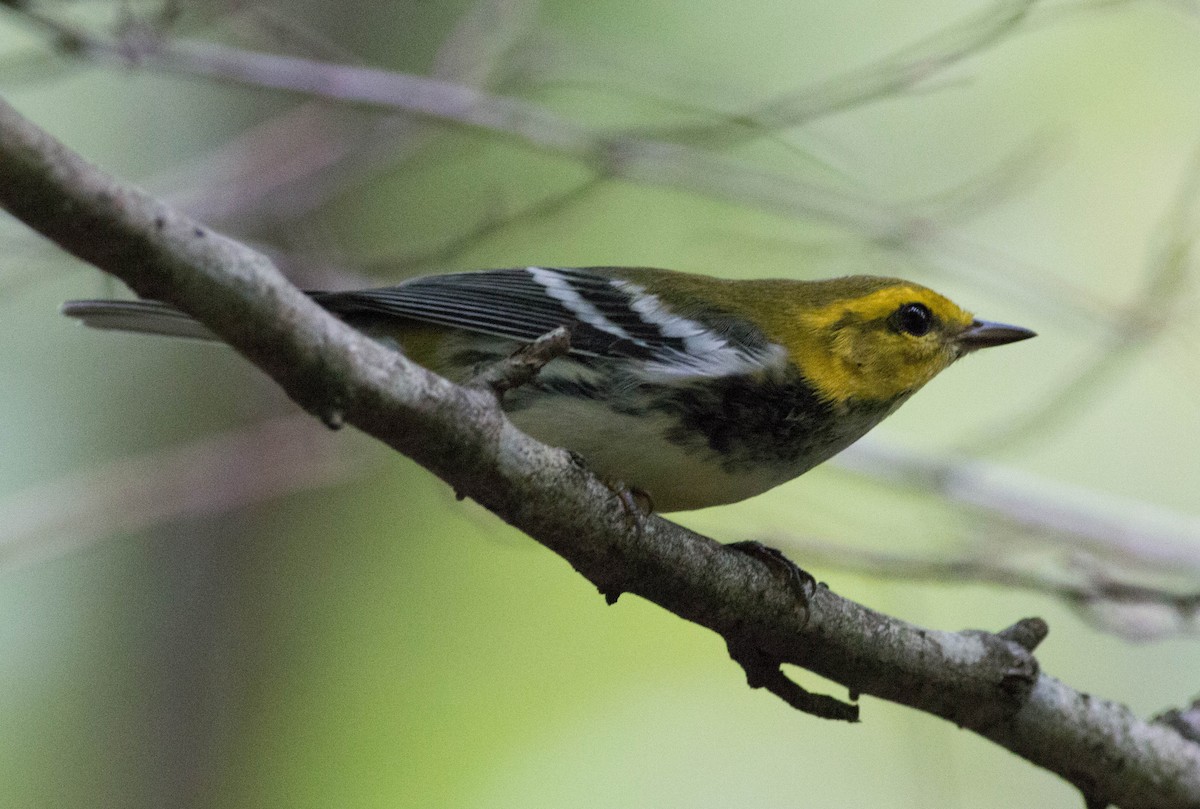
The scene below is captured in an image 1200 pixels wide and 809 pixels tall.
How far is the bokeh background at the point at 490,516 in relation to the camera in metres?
5.11

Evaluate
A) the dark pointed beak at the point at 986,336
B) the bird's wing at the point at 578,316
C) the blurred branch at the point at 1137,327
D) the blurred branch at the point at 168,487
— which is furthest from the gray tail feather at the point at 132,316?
the blurred branch at the point at 1137,327

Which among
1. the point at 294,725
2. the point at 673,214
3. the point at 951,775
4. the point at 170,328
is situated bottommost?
the point at 294,725

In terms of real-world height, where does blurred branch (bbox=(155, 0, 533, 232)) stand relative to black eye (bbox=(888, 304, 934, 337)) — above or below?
above

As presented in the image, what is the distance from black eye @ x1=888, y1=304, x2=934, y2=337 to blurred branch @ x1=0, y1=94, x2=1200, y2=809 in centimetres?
115

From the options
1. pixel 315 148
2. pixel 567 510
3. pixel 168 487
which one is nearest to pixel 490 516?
pixel 168 487

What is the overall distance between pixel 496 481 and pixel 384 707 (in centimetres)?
514

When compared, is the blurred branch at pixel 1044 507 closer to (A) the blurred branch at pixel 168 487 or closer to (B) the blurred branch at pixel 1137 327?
(B) the blurred branch at pixel 1137 327

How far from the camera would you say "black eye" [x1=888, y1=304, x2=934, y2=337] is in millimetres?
4117

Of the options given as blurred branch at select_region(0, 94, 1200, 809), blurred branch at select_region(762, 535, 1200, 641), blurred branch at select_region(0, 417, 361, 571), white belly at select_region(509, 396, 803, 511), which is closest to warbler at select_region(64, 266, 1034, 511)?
white belly at select_region(509, 396, 803, 511)

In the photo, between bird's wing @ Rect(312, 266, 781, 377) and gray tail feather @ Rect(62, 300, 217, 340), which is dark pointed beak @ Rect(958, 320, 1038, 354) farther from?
gray tail feather @ Rect(62, 300, 217, 340)

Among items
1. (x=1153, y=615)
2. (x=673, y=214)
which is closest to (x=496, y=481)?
(x=1153, y=615)

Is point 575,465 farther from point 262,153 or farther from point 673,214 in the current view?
point 673,214

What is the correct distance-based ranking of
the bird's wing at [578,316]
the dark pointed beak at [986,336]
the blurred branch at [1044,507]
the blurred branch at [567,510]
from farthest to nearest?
the blurred branch at [1044,507] < the dark pointed beak at [986,336] < the bird's wing at [578,316] < the blurred branch at [567,510]

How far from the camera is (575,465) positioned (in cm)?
262
